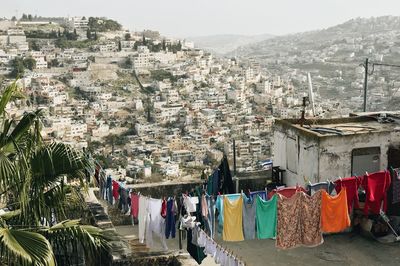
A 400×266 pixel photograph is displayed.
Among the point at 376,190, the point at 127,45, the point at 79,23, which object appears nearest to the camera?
the point at 376,190

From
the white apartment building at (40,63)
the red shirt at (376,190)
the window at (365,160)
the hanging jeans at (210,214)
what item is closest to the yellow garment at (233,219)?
the hanging jeans at (210,214)

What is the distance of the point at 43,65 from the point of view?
145 meters

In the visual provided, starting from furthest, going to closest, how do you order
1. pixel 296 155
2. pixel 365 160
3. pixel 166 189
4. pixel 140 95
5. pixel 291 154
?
1. pixel 140 95
2. pixel 166 189
3. pixel 291 154
4. pixel 296 155
5. pixel 365 160

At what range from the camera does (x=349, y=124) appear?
9281 millimetres

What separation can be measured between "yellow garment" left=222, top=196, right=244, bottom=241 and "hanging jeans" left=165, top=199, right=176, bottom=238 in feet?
2.13

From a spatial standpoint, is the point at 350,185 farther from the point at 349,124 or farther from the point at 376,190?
the point at 349,124

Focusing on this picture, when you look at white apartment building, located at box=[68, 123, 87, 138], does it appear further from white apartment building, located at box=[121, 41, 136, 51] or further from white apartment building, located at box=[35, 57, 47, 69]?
white apartment building, located at box=[121, 41, 136, 51]

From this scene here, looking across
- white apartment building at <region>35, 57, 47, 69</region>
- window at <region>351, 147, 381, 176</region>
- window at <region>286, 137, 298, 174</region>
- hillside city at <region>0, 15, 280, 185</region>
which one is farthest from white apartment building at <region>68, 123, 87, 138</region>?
window at <region>351, 147, 381, 176</region>

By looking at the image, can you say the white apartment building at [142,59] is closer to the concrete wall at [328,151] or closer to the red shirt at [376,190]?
the concrete wall at [328,151]

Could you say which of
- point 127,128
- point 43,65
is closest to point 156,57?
point 43,65

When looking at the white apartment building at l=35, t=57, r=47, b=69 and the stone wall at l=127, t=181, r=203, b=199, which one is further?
the white apartment building at l=35, t=57, r=47, b=69

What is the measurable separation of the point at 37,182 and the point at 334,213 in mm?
4199

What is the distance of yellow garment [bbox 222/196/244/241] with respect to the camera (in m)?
6.64

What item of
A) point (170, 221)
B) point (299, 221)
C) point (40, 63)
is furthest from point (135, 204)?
point (40, 63)
